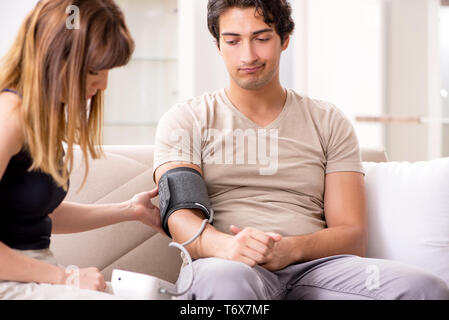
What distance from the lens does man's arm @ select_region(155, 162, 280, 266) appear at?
1146 mm

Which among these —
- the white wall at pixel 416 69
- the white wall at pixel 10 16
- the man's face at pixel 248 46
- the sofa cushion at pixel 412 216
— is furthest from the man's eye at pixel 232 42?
the white wall at pixel 416 69

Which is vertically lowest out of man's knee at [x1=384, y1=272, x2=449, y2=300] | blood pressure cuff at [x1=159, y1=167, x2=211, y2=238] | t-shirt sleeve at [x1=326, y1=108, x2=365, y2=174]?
man's knee at [x1=384, y1=272, x2=449, y2=300]

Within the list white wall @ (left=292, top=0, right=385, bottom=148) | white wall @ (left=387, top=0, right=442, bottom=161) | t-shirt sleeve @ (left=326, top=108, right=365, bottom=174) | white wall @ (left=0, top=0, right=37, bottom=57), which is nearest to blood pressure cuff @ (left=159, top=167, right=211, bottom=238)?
t-shirt sleeve @ (left=326, top=108, right=365, bottom=174)

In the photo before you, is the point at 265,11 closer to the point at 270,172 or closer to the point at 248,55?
the point at 248,55

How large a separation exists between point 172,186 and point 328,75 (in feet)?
8.22

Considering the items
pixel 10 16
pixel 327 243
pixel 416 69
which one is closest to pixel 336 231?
pixel 327 243

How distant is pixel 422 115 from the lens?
3.69m

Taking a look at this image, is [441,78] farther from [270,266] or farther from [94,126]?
[94,126]

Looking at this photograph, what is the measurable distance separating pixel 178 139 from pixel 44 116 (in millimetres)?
481

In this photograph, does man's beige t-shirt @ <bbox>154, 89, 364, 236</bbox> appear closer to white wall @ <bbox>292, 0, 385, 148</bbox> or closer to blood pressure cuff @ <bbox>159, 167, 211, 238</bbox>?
blood pressure cuff @ <bbox>159, 167, 211, 238</bbox>

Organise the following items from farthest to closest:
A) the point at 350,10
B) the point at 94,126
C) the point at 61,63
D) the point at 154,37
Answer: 1. the point at 350,10
2. the point at 154,37
3. the point at 94,126
4. the point at 61,63

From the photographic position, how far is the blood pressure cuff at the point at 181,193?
4.09ft

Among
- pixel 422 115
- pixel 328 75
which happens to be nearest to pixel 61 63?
pixel 328 75

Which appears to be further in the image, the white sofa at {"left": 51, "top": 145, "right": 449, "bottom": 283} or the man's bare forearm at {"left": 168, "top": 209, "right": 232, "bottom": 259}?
the white sofa at {"left": 51, "top": 145, "right": 449, "bottom": 283}
